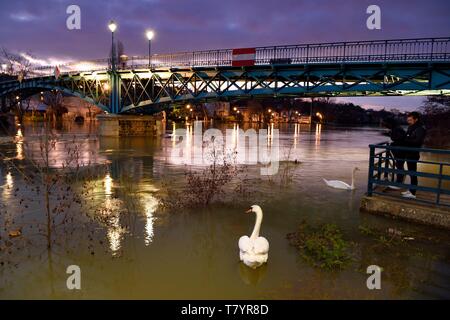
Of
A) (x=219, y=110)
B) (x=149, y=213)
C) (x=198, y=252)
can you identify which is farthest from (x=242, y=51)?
(x=219, y=110)

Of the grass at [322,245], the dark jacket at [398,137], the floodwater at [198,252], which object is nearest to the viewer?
the floodwater at [198,252]

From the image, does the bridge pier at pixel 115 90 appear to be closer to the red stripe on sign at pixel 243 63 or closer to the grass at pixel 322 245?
the red stripe on sign at pixel 243 63

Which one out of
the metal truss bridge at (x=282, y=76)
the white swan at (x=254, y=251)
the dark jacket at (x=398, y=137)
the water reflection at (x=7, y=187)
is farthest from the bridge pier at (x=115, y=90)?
the white swan at (x=254, y=251)

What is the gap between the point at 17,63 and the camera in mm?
64750

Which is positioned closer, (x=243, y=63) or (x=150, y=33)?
(x=243, y=63)

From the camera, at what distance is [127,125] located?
3716 centimetres

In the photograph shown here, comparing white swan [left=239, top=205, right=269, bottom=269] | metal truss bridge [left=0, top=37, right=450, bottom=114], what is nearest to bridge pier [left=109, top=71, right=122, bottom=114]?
metal truss bridge [left=0, top=37, right=450, bottom=114]

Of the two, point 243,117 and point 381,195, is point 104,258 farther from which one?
point 243,117

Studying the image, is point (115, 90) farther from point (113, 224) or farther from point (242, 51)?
point (113, 224)

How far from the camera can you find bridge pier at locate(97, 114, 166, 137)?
3569 centimetres

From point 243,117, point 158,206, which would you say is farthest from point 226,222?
point 243,117

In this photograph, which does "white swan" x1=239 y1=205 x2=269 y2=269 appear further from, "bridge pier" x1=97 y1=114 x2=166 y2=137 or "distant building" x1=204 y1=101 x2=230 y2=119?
"distant building" x1=204 y1=101 x2=230 y2=119

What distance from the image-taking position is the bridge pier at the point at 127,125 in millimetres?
35688

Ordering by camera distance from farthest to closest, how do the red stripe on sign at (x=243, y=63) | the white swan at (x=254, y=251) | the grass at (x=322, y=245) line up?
1. the red stripe on sign at (x=243, y=63)
2. the grass at (x=322, y=245)
3. the white swan at (x=254, y=251)
